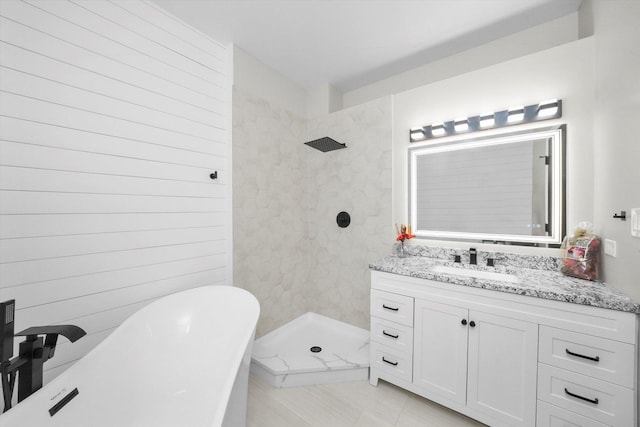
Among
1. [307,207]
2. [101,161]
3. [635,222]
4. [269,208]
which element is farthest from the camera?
[307,207]

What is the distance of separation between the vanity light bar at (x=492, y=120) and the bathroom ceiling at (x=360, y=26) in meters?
0.67

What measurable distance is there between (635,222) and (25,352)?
2.67m

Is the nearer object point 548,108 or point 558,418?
point 558,418

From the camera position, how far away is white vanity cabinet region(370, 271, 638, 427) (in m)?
1.11

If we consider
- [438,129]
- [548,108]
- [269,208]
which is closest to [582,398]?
[548,108]

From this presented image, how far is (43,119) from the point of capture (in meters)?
1.26

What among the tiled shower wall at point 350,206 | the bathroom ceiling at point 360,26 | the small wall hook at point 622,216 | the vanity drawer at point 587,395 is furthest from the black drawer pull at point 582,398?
the bathroom ceiling at point 360,26

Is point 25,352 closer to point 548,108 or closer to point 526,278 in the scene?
point 526,278

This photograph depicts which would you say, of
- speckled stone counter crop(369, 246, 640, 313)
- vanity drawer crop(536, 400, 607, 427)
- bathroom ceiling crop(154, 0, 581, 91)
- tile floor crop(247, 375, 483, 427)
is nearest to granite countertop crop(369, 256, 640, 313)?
speckled stone counter crop(369, 246, 640, 313)

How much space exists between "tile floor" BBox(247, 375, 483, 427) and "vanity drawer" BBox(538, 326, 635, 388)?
27.4 inches

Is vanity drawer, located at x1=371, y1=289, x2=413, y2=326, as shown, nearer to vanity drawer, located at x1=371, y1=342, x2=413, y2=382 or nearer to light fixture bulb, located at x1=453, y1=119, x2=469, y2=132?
vanity drawer, located at x1=371, y1=342, x2=413, y2=382

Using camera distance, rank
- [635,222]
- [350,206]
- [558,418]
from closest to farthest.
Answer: [635,222] → [558,418] → [350,206]

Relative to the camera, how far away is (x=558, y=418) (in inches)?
48.1

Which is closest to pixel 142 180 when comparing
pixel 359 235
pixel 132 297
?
pixel 132 297
